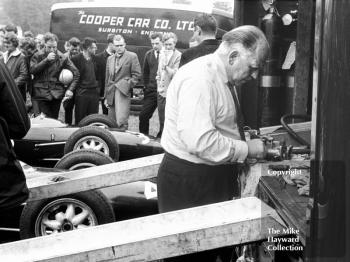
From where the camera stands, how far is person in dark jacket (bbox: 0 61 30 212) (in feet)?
11.1

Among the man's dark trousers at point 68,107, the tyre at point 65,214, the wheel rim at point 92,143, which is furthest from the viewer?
the man's dark trousers at point 68,107

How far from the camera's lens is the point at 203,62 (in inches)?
126

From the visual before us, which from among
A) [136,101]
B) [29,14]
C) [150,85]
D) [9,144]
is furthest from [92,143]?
[29,14]

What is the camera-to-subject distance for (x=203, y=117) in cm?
303

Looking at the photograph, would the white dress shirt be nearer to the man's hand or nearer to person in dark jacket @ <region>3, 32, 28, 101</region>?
the man's hand

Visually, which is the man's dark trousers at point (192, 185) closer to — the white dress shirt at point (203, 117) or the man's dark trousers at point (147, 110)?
the white dress shirt at point (203, 117)

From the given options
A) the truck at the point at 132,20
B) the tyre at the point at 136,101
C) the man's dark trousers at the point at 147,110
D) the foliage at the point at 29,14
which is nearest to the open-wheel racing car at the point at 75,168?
the man's dark trousers at the point at 147,110

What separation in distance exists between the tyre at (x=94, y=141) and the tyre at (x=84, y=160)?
1.32 metres

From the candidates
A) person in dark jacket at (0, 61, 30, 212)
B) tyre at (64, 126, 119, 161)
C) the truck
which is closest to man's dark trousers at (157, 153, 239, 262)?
person in dark jacket at (0, 61, 30, 212)

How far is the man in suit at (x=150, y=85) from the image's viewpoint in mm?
10992

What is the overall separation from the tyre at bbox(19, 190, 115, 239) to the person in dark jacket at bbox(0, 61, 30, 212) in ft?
3.97

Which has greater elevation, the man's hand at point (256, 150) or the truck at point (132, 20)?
the man's hand at point (256, 150)

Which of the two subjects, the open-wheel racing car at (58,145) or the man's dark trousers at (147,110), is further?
the man's dark trousers at (147,110)

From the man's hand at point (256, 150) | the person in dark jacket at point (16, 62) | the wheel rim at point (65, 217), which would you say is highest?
the man's hand at point (256, 150)
